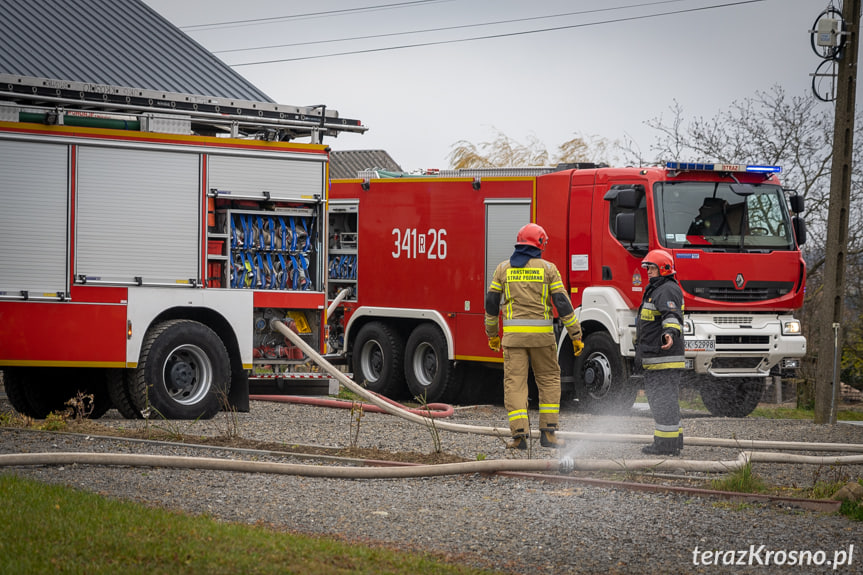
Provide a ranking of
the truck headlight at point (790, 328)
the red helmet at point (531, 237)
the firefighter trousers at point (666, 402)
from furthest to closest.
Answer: the truck headlight at point (790, 328) → the red helmet at point (531, 237) → the firefighter trousers at point (666, 402)

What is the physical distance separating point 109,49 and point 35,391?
27.8ft

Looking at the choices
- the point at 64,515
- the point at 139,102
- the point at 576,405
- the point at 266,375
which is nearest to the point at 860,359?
the point at 576,405

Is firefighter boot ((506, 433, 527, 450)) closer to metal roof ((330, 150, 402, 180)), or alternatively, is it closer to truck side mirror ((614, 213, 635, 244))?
truck side mirror ((614, 213, 635, 244))

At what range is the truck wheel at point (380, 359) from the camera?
16938mm

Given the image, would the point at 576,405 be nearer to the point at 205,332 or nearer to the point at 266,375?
the point at 266,375

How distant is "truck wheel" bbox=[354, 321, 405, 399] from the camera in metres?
16.9

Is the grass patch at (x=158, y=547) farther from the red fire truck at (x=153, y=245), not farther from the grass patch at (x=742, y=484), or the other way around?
the red fire truck at (x=153, y=245)

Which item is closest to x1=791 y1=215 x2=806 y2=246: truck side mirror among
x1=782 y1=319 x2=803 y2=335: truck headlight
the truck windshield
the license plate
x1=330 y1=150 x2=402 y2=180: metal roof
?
the truck windshield

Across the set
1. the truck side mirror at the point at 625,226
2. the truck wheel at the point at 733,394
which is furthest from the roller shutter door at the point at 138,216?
the truck wheel at the point at 733,394

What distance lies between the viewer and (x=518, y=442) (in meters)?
10.1

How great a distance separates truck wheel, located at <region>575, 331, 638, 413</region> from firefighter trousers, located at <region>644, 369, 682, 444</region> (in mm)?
4065

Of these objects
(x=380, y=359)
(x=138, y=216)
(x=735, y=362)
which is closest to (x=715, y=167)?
(x=735, y=362)

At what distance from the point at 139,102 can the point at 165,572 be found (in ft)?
26.2

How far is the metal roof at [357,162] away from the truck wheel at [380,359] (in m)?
25.0
